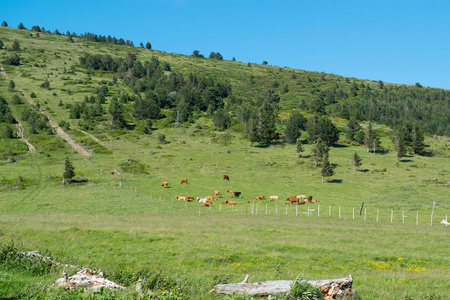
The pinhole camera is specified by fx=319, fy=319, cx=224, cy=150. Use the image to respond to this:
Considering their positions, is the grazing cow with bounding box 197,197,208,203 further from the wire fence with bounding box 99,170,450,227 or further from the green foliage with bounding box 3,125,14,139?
the green foliage with bounding box 3,125,14,139

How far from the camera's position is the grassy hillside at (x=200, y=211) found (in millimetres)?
13031

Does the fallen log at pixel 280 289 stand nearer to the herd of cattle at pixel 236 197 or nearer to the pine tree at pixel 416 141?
the herd of cattle at pixel 236 197

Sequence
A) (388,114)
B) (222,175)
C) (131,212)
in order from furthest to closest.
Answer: (388,114) → (222,175) → (131,212)

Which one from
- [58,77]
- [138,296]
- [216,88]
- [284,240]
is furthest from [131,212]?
[58,77]

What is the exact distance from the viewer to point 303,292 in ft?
27.4

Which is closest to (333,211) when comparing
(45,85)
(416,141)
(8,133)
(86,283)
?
(86,283)

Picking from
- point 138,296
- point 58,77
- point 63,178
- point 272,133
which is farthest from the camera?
point 58,77

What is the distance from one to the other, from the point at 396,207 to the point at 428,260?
27572 mm

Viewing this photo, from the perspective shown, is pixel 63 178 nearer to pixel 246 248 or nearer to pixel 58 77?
pixel 246 248

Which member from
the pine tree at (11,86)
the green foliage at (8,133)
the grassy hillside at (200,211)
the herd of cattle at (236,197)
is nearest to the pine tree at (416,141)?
the grassy hillside at (200,211)

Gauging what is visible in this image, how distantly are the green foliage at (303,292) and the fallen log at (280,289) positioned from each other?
0.24m

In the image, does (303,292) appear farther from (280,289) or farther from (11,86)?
(11,86)

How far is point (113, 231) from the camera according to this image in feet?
69.2

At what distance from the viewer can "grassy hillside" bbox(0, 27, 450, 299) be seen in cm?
1303
